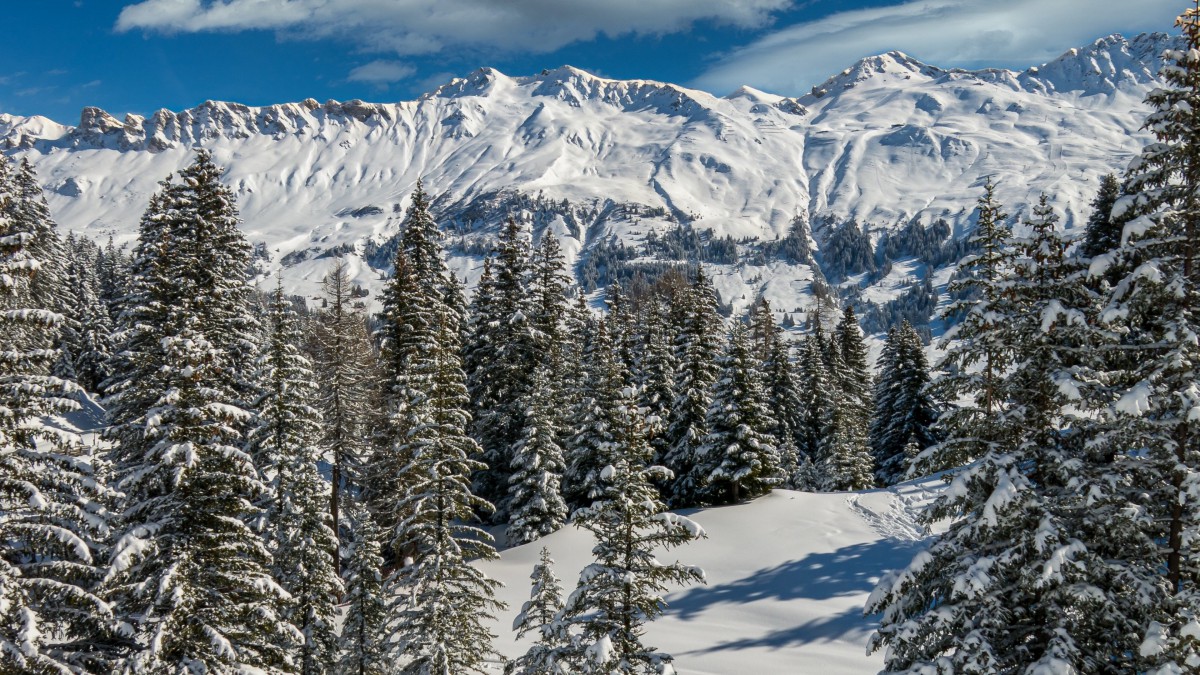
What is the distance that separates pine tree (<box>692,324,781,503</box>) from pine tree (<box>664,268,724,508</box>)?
97 centimetres

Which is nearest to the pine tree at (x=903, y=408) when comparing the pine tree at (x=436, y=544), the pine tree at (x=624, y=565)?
the pine tree at (x=436, y=544)

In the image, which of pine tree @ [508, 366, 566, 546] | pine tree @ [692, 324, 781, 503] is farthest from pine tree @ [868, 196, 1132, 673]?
pine tree @ [508, 366, 566, 546]

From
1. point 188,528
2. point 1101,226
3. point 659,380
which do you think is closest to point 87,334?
point 659,380

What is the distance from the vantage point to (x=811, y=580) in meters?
28.6

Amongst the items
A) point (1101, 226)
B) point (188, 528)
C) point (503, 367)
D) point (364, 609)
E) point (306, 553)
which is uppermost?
point (503, 367)

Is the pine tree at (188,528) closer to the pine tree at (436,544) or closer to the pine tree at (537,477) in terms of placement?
the pine tree at (436,544)

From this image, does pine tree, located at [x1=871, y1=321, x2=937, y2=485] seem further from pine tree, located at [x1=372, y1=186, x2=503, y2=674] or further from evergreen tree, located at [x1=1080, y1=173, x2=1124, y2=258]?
pine tree, located at [x1=372, y1=186, x2=503, y2=674]

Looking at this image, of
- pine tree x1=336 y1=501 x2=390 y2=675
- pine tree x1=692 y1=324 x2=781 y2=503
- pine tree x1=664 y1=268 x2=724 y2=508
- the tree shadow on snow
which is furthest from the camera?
pine tree x1=664 y1=268 x2=724 y2=508

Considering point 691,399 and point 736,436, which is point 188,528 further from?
point 691,399

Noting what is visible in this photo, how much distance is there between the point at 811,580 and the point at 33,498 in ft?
84.2

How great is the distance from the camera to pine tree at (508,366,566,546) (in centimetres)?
3562

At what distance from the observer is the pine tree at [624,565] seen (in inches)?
515

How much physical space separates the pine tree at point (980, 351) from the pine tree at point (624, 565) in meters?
4.68

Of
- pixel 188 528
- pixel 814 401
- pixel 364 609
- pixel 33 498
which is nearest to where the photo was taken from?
pixel 33 498
